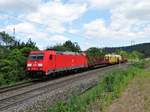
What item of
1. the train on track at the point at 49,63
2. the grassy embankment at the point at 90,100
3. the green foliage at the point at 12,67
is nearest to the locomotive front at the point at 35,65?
the train on track at the point at 49,63

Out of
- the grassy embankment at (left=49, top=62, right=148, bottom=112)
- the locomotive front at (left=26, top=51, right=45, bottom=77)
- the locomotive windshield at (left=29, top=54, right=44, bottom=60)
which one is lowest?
the grassy embankment at (left=49, top=62, right=148, bottom=112)

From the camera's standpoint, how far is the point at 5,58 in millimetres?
36562

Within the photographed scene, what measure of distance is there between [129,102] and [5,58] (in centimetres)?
2266

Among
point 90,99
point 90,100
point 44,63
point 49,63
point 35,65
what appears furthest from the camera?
point 49,63

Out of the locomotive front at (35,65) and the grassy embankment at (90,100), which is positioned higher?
the locomotive front at (35,65)

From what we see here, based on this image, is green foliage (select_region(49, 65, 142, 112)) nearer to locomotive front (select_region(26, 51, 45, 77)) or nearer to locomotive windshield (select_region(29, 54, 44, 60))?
locomotive front (select_region(26, 51, 45, 77))

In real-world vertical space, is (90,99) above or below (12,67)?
below

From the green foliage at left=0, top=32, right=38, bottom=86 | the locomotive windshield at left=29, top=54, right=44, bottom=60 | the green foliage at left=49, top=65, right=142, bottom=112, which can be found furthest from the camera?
the locomotive windshield at left=29, top=54, right=44, bottom=60

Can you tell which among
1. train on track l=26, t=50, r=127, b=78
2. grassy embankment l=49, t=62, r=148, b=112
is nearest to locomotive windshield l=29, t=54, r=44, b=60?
train on track l=26, t=50, r=127, b=78

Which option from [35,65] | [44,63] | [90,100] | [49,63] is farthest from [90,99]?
[49,63]

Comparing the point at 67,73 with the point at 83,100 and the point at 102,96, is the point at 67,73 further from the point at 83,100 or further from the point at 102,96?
the point at 83,100

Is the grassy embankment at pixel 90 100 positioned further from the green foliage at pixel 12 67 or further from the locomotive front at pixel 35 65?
the green foliage at pixel 12 67

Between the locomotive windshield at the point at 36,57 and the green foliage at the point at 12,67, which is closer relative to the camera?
the green foliage at the point at 12,67

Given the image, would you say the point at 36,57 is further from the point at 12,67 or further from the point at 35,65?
the point at 12,67
